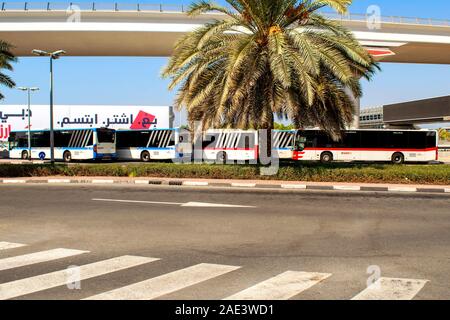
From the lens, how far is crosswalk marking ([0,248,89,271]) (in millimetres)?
5797

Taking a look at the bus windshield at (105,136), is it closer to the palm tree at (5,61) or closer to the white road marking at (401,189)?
the palm tree at (5,61)

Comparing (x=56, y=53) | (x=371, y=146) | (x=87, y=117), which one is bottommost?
(x=371, y=146)

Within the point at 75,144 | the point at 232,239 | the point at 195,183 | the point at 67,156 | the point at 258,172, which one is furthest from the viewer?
the point at 67,156

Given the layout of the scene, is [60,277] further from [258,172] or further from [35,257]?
[258,172]

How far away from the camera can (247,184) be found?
16469 mm

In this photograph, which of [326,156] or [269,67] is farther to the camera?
[326,156]

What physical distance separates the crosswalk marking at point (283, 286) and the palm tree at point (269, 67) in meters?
10.5

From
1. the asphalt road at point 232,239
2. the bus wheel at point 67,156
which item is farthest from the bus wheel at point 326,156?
the bus wheel at point 67,156

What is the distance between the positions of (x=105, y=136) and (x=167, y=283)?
30.4m

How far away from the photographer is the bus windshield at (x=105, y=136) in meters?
33.3

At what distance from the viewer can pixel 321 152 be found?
106 feet

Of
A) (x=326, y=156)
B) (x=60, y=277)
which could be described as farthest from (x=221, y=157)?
(x=60, y=277)

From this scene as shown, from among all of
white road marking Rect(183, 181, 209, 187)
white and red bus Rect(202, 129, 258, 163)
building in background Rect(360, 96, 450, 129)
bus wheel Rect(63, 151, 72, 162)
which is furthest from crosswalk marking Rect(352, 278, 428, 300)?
building in background Rect(360, 96, 450, 129)

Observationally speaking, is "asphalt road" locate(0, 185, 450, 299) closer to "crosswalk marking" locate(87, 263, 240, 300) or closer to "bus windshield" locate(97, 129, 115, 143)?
"crosswalk marking" locate(87, 263, 240, 300)
